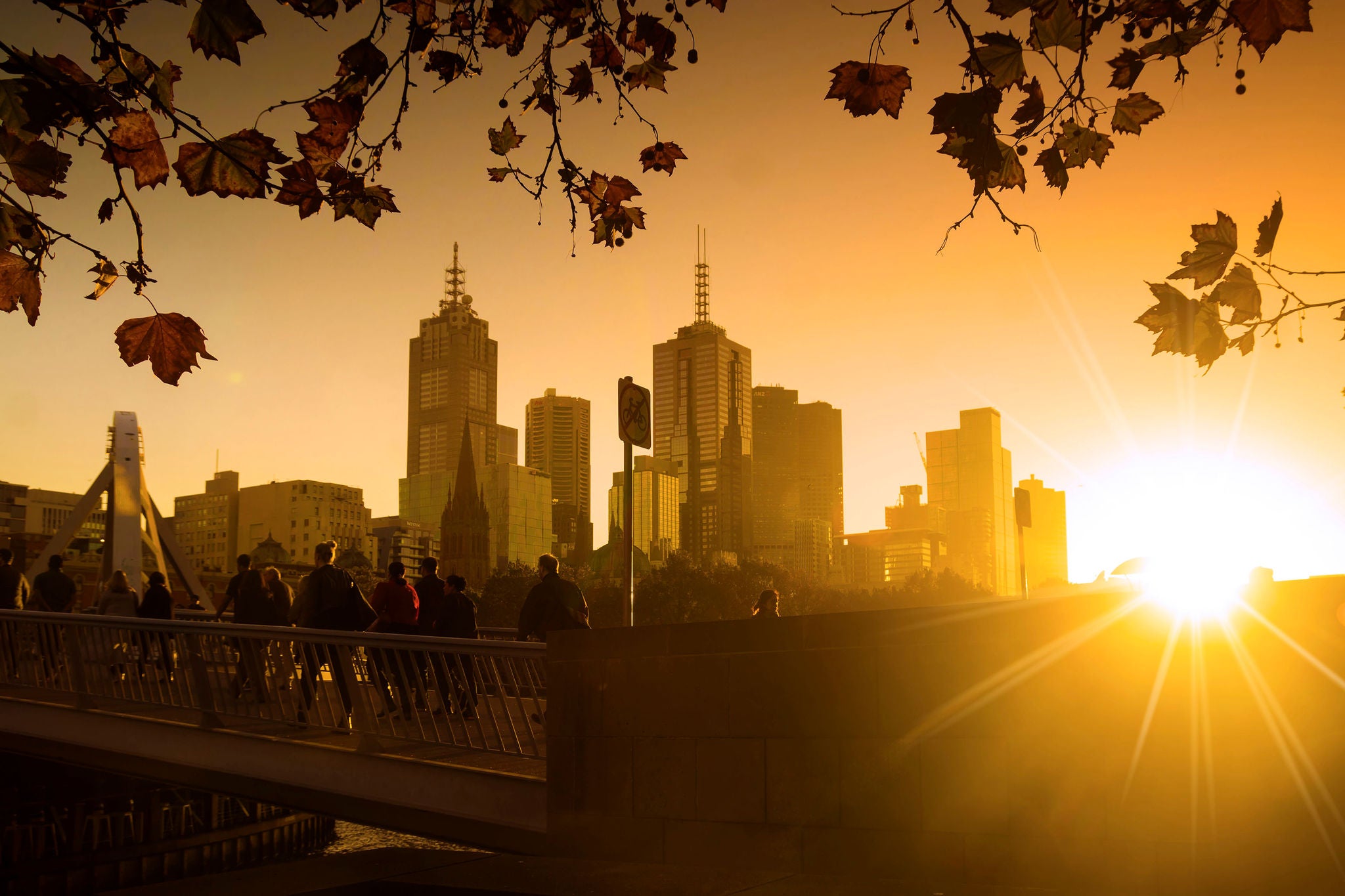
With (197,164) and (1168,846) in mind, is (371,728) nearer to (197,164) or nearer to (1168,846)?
(1168,846)

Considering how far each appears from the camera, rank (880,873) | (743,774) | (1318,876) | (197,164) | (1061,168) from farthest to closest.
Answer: (743,774) < (880,873) < (1318,876) < (1061,168) < (197,164)

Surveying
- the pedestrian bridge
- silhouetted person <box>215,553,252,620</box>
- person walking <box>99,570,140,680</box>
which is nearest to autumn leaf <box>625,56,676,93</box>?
the pedestrian bridge

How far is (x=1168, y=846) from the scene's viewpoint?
5129 millimetres

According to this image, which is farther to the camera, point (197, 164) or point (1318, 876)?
point (1318, 876)

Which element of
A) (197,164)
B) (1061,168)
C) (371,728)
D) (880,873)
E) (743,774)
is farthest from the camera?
(371,728)

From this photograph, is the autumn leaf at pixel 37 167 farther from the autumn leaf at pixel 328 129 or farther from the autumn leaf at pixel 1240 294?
the autumn leaf at pixel 1240 294

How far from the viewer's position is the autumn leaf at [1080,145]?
4660 millimetres

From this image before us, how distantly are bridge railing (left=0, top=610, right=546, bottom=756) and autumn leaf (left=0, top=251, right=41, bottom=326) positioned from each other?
499cm

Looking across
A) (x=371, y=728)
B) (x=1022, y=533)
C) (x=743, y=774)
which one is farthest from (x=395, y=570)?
(x=1022, y=533)

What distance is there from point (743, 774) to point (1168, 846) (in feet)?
7.11

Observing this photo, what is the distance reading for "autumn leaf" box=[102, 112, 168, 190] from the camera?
335 cm

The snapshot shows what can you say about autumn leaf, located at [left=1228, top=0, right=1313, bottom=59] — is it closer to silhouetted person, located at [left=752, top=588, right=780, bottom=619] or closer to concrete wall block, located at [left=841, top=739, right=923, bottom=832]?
concrete wall block, located at [left=841, top=739, right=923, bottom=832]

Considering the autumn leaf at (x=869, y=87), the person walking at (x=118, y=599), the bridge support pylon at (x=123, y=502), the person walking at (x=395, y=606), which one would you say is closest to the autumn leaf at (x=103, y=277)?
the autumn leaf at (x=869, y=87)

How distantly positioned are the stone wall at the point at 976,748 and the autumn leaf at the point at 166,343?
3811mm
